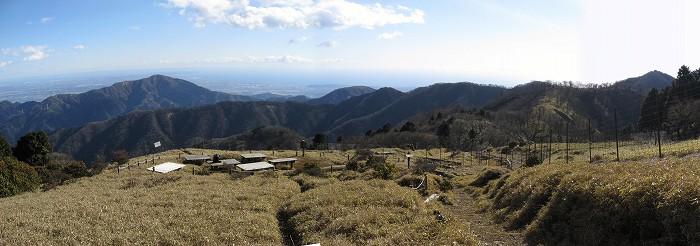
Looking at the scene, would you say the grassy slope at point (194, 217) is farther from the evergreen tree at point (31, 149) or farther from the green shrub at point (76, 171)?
the evergreen tree at point (31, 149)

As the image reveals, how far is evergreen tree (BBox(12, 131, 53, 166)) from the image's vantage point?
164 ft

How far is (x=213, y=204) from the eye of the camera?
22.6 m

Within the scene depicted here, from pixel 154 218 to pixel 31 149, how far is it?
44.2m

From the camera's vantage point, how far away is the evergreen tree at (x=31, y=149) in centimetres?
5006

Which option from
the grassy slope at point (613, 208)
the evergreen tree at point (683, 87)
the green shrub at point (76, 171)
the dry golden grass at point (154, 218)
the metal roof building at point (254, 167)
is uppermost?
the evergreen tree at point (683, 87)

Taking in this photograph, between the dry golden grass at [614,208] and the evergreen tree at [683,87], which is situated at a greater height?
the evergreen tree at [683,87]

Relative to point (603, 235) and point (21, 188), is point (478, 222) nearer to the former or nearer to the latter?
point (603, 235)

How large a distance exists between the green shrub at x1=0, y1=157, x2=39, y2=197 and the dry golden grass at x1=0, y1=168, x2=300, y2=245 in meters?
7.74

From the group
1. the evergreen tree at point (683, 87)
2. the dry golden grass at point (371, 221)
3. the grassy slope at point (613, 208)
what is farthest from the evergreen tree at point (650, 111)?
the dry golden grass at point (371, 221)

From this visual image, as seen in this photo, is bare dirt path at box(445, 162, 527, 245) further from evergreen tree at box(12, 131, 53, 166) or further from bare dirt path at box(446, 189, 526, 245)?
evergreen tree at box(12, 131, 53, 166)

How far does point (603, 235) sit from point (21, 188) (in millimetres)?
42045

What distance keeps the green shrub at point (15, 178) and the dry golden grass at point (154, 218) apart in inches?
305

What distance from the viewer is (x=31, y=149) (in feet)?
165

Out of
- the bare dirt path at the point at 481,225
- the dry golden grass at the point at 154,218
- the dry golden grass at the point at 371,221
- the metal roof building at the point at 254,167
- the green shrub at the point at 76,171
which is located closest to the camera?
the dry golden grass at the point at 371,221
